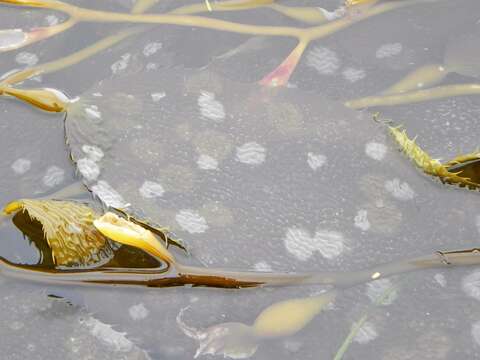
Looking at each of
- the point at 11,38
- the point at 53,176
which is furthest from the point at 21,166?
the point at 11,38

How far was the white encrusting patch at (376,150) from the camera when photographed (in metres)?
1.13

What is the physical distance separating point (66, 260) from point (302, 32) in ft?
2.01

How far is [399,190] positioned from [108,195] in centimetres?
44

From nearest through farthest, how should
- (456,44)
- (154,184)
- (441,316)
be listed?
(441,316) < (154,184) < (456,44)

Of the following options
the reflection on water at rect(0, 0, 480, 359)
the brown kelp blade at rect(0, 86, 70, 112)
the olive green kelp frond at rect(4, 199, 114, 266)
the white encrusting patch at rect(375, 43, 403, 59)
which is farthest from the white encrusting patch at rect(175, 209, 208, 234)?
the white encrusting patch at rect(375, 43, 403, 59)

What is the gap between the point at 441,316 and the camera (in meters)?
1.00

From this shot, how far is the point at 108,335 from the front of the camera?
1002 millimetres

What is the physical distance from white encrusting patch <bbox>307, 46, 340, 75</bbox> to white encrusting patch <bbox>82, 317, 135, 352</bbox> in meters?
0.59

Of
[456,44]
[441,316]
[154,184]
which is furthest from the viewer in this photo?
[456,44]

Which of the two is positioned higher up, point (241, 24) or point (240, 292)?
point (241, 24)

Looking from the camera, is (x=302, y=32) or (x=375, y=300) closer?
(x=375, y=300)

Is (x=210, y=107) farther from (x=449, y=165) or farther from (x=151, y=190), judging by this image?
(x=449, y=165)

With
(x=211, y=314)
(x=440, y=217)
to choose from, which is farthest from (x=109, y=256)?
(x=440, y=217)

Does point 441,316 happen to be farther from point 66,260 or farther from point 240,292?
point 66,260
